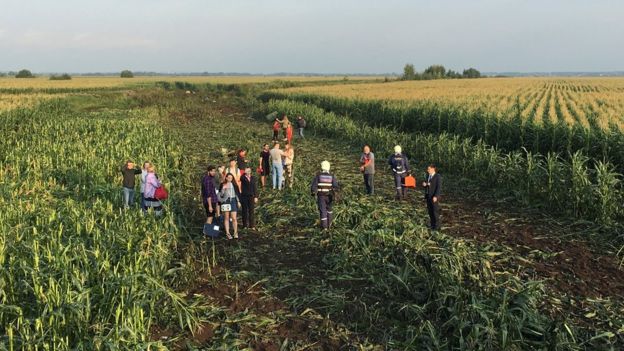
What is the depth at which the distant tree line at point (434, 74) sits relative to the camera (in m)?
109

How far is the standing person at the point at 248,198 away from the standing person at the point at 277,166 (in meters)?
3.16

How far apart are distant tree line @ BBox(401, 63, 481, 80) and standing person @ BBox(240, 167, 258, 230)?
102 meters

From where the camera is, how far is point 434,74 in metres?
116

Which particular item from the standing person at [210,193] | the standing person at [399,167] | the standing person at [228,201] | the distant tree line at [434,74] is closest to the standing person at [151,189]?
the standing person at [210,193]

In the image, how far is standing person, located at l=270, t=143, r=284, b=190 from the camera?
14.6 meters

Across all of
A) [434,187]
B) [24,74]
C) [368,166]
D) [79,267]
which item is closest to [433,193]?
[434,187]

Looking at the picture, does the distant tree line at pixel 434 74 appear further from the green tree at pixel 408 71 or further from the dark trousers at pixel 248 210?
the dark trousers at pixel 248 210

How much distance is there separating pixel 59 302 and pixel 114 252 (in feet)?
6.97

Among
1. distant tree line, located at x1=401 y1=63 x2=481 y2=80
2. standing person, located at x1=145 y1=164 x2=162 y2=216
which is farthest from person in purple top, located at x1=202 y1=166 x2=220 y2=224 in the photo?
distant tree line, located at x1=401 y1=63 x2=481 y2=80

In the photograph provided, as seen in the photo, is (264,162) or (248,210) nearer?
(248,210)

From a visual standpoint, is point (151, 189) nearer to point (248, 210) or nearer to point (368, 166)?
point (248, 210)

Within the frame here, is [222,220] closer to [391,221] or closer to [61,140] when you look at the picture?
[391,221]

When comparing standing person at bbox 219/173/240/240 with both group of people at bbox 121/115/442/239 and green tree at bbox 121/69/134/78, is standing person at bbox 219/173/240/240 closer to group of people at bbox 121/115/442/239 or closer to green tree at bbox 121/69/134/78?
group of people at bbox 121/115/442/239

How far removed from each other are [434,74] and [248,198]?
113 m
